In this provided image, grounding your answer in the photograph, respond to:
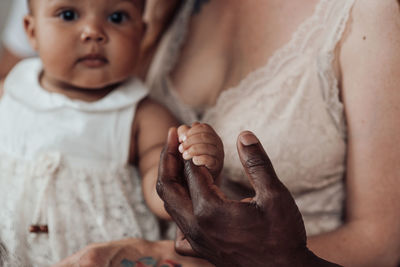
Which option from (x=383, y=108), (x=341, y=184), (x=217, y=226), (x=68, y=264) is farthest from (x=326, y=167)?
(x=68, y=264)

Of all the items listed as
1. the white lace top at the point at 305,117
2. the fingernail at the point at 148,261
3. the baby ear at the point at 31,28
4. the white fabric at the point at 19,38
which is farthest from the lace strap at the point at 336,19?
the white fabric at the point at 19,38

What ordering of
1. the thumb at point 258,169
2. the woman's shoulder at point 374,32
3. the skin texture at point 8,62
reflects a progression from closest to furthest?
the thumb at point 258,169, the woman's shoulder at point 374,32, the skin texture at point 8,62

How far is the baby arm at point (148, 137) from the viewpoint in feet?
3.68

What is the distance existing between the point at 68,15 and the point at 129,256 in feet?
1.75

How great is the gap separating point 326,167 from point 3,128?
0.71 meters

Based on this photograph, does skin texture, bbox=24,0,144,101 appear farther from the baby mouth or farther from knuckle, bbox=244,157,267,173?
knuckle, bbox=244,157,267,173

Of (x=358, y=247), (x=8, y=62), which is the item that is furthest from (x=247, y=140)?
(x=8, y=62)

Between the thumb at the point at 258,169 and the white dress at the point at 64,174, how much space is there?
0.44 m

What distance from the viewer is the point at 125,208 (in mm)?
1098

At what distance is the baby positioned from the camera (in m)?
1.04

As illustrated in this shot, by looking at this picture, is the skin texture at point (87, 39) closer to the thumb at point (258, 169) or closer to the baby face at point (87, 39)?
the baby face at point (87, 39)

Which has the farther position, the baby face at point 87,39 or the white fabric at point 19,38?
the white fabric at point 19,38

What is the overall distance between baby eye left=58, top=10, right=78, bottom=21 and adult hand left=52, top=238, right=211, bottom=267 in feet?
1.62

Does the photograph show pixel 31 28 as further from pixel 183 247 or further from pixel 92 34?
pixel 183 247
